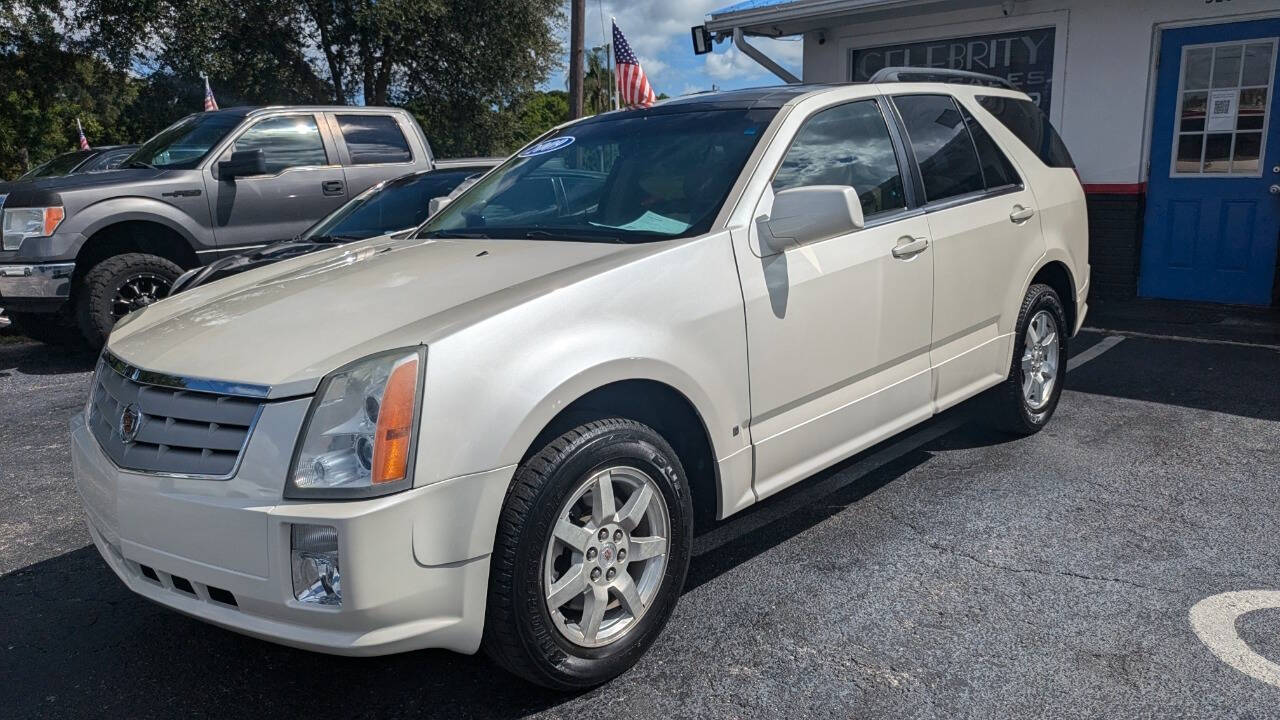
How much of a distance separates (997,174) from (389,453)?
3.38 m

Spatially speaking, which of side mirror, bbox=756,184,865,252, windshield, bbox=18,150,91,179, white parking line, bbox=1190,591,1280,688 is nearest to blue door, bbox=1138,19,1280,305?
white parking line, bbox=1190,591,1280,688

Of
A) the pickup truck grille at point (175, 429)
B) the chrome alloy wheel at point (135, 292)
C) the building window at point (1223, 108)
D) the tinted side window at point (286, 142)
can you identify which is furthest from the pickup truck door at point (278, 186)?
the building window at point (1223, 108)

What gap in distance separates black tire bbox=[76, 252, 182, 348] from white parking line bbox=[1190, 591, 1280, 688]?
7291 millimetres

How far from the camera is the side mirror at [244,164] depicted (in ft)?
25.3

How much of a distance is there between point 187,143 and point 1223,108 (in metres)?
8.78

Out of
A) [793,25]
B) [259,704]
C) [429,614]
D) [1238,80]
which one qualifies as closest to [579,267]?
[429,614]

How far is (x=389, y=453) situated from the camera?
92.2 inches

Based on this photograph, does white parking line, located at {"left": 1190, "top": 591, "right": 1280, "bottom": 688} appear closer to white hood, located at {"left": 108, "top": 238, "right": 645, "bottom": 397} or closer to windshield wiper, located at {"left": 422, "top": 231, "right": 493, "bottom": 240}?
white hood, located at {"left": 108, "top": 238, "right": 645, "bottom": 397}

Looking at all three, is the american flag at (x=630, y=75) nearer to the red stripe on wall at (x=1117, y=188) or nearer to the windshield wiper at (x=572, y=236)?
the red stripe on wall at (x=1117, y=188)

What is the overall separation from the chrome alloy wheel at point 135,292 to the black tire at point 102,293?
0.01 metres

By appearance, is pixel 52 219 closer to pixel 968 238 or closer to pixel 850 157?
pixel 850 157

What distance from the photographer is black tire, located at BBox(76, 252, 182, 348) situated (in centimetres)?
749

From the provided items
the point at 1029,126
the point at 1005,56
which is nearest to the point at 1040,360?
the point at 1029,126

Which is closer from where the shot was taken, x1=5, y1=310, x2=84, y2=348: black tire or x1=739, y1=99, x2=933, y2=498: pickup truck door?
x1=739, y1=99, x2=933, y2=498: pickup truck door
